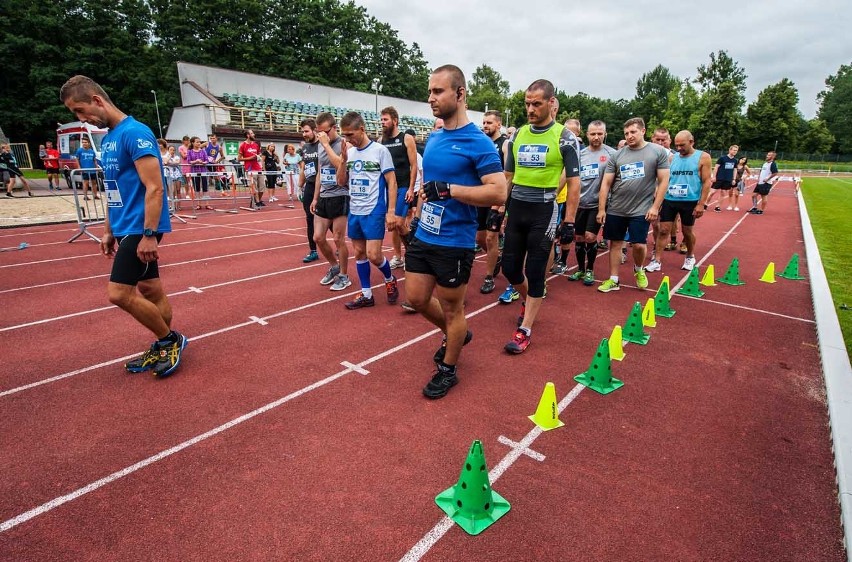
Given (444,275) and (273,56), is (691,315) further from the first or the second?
(273,56)

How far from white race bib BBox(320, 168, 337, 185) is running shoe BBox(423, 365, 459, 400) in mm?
3427

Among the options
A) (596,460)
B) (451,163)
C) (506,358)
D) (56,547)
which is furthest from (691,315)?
(56,547)

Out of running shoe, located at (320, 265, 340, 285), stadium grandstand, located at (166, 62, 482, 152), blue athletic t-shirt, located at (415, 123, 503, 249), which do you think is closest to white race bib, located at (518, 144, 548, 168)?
blue athletic t-shirt, located at (415, 123, 503, 249)

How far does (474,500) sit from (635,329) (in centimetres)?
313

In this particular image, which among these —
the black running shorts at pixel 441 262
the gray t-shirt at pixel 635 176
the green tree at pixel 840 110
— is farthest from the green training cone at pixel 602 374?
the green tree at pixel 840 110

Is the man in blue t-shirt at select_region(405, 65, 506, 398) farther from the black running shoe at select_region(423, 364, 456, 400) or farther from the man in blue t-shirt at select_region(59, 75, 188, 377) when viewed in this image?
→ the man in blue t-shirt at select_region(59, 75, 188, 377)

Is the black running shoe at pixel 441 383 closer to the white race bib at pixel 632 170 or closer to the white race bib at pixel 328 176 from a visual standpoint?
the white race bib at pixel 328 176

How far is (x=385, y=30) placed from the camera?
201ft

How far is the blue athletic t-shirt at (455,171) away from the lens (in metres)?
3.17

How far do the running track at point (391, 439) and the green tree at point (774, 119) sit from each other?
67.1 meters

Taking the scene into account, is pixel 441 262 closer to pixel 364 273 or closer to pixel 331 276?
pixel 364 273

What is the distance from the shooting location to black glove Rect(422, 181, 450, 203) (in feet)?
10.2

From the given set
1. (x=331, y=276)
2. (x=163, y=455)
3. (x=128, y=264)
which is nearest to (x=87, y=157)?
(x=331, y=276)

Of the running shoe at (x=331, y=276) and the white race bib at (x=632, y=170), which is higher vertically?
the white race bib at (x=632, y=170)
